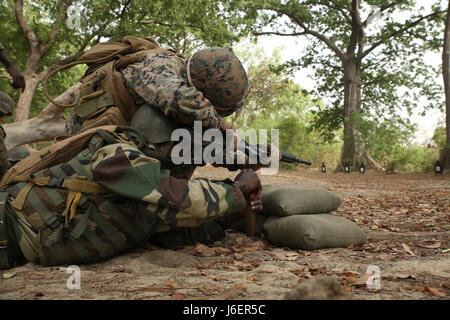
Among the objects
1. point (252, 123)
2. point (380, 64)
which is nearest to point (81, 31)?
point (380, 64)

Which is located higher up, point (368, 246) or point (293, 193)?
point (293, 193)

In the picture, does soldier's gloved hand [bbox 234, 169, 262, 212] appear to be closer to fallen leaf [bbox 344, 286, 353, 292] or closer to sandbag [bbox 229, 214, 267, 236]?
sandbag [bbox 229, 214, 267, 236]

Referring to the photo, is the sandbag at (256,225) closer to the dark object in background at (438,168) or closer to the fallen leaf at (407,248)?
the fallen leaf at (407,248)

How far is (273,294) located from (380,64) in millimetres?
14845

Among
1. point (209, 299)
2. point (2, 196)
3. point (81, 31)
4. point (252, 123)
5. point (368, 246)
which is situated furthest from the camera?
point (252, 123)

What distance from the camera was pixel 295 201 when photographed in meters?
2.89

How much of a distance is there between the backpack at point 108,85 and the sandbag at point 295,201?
1.27m

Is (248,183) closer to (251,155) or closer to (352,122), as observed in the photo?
(251,155)

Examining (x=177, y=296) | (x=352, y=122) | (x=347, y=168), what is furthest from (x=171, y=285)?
(x=352, y=122)

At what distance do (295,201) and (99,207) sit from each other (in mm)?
1533

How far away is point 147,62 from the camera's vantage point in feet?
7.94

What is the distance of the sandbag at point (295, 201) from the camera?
2868 mm

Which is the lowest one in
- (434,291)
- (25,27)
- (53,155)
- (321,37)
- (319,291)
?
(434,291)
